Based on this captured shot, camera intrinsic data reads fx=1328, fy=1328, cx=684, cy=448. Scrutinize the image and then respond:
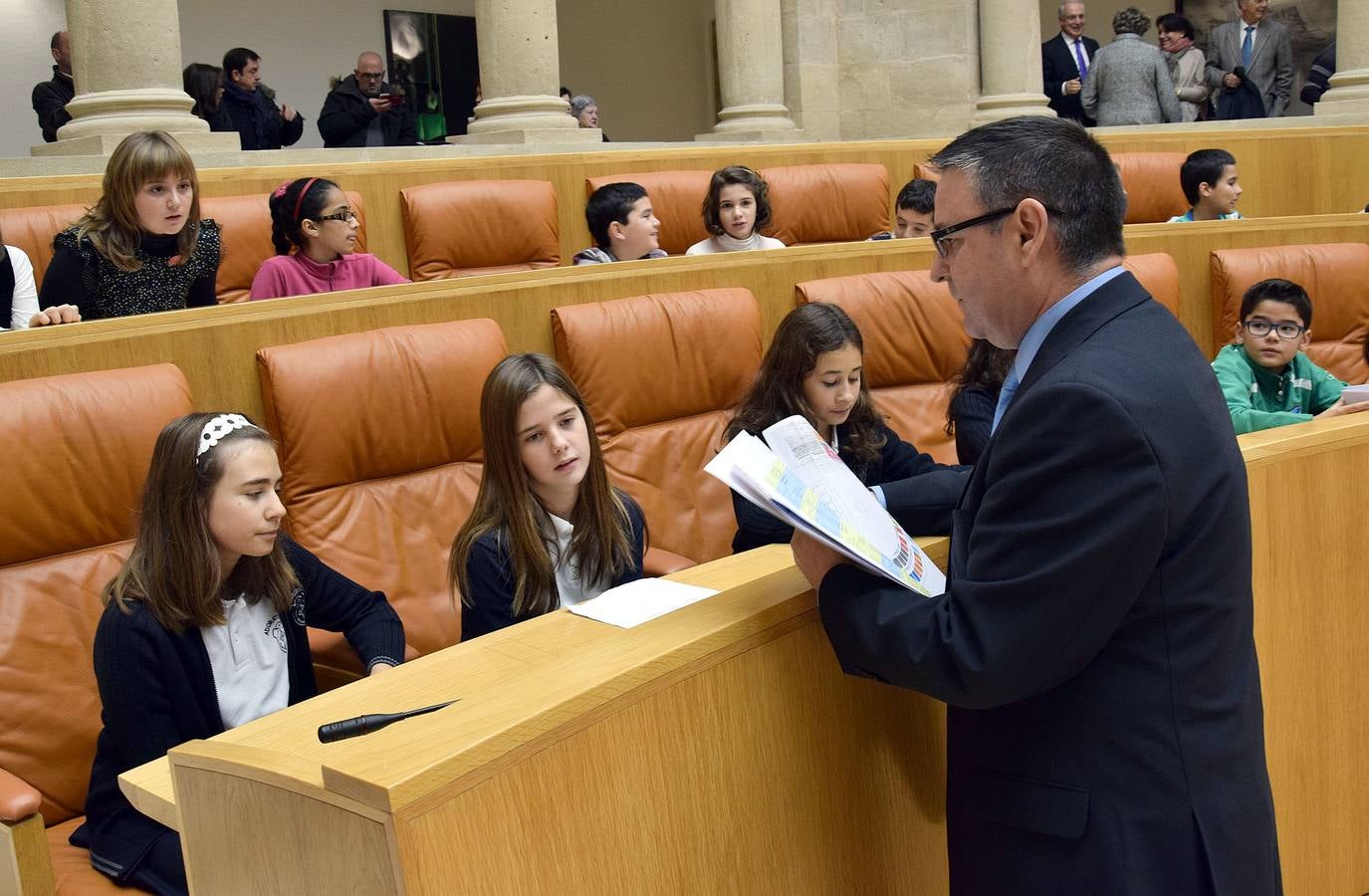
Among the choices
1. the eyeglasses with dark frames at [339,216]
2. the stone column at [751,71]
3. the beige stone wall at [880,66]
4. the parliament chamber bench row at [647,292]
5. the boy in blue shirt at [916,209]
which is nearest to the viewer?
the parliament chamber bench row at [647,292]

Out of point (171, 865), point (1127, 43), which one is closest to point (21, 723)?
point (171, 865)

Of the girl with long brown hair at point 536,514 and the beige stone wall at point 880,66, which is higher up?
the beige stone wall at point 880,66

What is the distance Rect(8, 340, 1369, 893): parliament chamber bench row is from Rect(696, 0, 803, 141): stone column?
429 centimetres

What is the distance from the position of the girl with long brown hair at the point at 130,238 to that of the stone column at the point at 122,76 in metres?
1.62

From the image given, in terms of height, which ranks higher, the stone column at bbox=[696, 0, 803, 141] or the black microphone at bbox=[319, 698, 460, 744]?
the stone column at bbox=[696, 0, 803, 141]

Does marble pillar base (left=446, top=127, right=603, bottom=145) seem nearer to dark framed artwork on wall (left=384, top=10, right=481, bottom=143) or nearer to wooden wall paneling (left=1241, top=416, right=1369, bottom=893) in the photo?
dark framed artwork on wall (left=384, top=10, right=481, bottom=143)

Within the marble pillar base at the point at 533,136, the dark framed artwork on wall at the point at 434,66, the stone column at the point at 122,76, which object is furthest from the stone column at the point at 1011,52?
the stone column at the point at 122,76

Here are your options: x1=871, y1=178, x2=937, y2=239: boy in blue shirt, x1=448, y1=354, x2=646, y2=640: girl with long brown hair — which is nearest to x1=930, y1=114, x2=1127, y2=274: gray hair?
x1=448, y1=354, x2=646, y2=640: girl with long brown hair

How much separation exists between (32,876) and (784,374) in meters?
1.55

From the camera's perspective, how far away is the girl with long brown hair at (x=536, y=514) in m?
2.00

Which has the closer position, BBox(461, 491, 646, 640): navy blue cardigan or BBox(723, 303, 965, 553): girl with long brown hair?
BBox(461, 491, 646, 640): navy blue cardigan

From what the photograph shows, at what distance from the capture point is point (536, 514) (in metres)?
2.06

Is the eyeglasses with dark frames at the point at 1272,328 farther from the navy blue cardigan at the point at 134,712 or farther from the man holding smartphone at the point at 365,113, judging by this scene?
the man holding smartphone at the point at 365,113

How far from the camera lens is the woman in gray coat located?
690 centimetres
